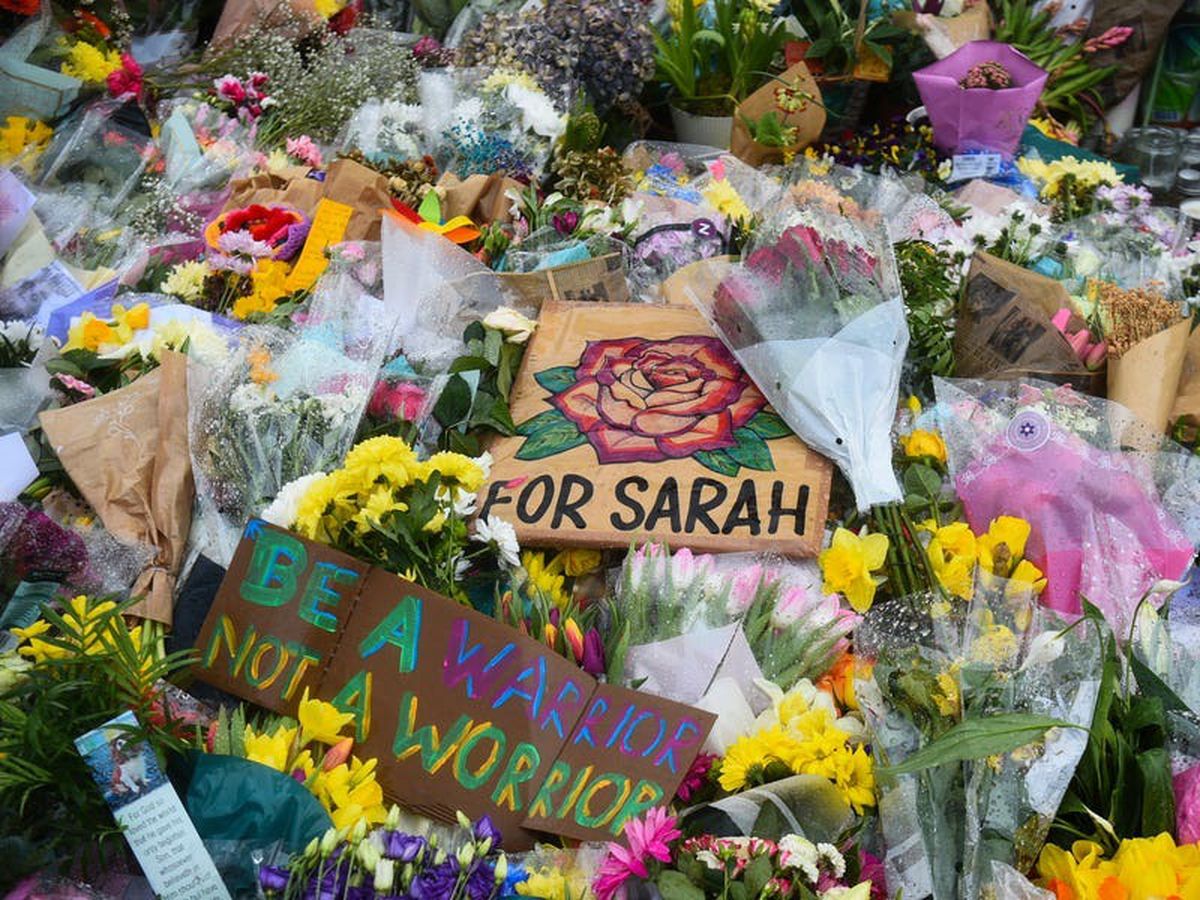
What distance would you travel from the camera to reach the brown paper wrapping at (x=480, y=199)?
308 centimetres

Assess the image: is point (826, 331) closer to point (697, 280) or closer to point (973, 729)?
point (697, 280)

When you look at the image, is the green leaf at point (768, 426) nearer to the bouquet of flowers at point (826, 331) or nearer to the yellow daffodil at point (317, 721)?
the bouquet of flowers at point (826, 331)

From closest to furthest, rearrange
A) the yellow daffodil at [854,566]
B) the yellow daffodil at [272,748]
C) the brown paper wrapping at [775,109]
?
the yellow daffodil at [272,748] < the yellow daffodil at [854,566] < the brown paper wrapping at [775,109]

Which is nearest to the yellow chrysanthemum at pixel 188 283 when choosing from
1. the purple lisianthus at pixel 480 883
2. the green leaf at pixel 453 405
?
the green leaf at pixel 453 405

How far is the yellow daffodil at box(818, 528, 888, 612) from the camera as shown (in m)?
1.89

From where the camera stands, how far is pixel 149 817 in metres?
1.43

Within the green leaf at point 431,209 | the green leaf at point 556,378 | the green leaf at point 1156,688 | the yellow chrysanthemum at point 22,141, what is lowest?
the yellow chrysanthemum at point 22,141

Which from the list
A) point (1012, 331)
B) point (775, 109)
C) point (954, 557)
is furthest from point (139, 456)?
point (775, 109)

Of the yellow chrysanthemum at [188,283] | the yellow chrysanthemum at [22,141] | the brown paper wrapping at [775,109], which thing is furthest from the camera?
the brown paper wrapping at [775,109]

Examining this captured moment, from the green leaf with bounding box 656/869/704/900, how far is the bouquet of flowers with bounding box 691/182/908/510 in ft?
2.76

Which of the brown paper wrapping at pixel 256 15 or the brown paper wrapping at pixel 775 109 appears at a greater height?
the brown paper wrapping at pixel 256 15

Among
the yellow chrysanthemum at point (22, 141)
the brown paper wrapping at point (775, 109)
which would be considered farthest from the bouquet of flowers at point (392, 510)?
the brown paper wrapping at point (775, 109)

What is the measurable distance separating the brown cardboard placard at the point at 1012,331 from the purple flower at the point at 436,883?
5.24 feet

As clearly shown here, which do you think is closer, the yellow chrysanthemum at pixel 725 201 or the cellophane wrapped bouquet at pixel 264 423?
the cellophane wrapped bouquet at pixel 264 423
